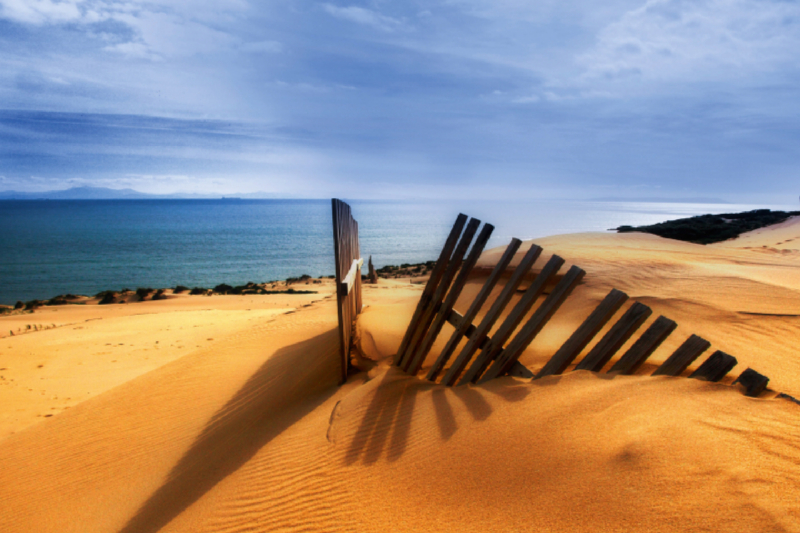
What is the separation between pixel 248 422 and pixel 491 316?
124 inches

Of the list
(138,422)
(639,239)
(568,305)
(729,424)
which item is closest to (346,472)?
(729,424)

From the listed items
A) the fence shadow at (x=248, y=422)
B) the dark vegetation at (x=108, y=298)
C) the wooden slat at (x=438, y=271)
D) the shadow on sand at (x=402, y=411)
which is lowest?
the dark vegetation at (x=108, y=298)

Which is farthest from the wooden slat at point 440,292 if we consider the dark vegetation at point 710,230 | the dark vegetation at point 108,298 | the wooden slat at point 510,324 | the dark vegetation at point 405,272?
the dark vegetation at point 710,230

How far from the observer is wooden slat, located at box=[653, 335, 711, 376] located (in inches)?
123

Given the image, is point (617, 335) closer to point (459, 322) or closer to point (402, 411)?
→ point (459, 322)

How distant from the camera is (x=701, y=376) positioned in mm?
3064

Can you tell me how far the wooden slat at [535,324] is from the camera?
3346 mm

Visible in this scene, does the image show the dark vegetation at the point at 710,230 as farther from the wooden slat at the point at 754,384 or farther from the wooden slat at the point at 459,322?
the wooden slat at the point at 754,384

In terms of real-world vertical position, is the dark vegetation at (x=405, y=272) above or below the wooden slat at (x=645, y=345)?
below

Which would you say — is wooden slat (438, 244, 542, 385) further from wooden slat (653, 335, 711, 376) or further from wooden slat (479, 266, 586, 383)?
Answer: wooden slat (653, 335, 711, 376)

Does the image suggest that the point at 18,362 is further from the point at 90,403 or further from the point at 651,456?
the point at 651,456

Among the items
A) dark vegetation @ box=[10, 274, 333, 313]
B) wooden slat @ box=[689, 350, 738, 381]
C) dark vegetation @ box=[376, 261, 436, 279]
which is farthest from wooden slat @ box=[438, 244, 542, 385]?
dark vegetation @ box=[376, 261, 436, 279]

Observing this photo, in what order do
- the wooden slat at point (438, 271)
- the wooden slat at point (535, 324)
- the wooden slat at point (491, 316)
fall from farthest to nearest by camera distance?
the wooden slat at point (438, 271)
the wooden slat at point (491, 316)
the wooden slat at point (535, 324)

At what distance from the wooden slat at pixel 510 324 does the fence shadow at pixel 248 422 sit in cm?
174
